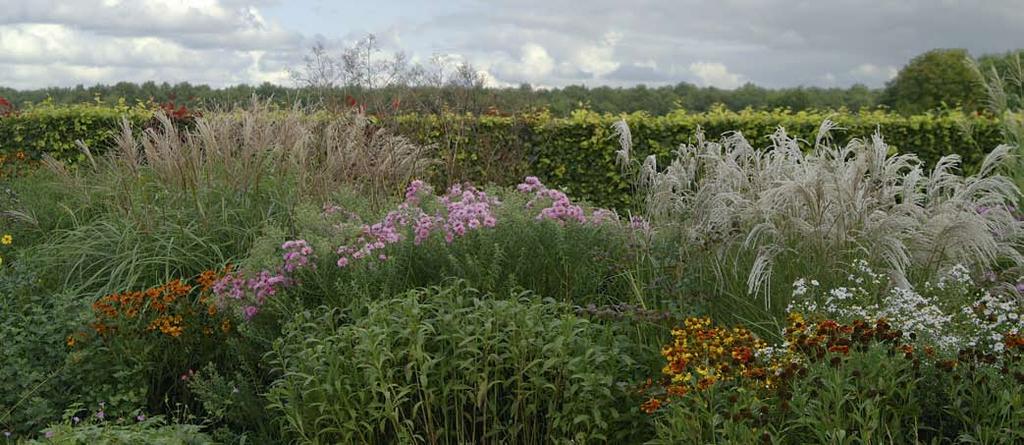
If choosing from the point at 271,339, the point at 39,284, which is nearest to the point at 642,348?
the point at 271,339

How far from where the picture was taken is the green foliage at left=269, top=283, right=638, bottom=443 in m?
3.44

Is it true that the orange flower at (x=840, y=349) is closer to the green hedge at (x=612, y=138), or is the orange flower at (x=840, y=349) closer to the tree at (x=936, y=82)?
the green hedge at (x=612, y=138)

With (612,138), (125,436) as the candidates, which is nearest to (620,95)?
(612,138)

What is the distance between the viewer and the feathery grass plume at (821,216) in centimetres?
Answer: 449

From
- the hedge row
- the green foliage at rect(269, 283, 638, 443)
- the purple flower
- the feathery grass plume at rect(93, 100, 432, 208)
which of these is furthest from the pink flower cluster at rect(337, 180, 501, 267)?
the hedge row

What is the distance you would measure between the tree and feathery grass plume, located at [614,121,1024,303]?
13776 millimetres

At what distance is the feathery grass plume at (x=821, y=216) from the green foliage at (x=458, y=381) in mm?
1059

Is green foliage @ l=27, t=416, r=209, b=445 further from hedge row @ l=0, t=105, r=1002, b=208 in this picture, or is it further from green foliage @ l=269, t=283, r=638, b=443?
hedge row @ l=0, t=105, r=1002, b=208

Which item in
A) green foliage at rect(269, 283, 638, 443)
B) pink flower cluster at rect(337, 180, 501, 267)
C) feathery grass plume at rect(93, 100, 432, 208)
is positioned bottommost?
green foliage at rect(269, 283, 638, 443)

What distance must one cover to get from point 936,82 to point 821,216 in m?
15.5

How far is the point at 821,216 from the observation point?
14.5ft

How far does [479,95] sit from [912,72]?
1230 cm

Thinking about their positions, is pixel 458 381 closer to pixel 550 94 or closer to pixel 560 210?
pixel 560 210

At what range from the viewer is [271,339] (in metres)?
4.39
